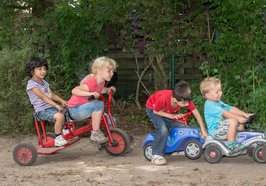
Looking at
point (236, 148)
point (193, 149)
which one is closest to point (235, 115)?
point (236, 148)

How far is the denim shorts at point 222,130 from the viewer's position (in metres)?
6.51

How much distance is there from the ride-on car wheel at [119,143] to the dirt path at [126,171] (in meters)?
0.10

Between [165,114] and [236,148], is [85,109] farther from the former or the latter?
[236,148]

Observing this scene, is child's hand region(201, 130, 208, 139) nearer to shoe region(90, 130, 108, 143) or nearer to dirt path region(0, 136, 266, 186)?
dirt path region(0, 136, 266, 186)

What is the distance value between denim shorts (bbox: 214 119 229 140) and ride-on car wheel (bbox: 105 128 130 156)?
3.84 ft

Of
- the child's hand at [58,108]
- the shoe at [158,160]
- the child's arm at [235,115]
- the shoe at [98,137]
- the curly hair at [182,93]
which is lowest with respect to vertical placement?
the shoe at [158,160]

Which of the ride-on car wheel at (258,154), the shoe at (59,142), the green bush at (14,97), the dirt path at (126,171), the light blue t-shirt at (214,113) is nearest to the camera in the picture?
the dirt path at (126,171)

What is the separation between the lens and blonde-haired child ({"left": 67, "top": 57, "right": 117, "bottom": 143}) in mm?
6930

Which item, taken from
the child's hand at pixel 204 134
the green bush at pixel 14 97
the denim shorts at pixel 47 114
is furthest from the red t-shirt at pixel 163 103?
the green bush at pixel 14 97

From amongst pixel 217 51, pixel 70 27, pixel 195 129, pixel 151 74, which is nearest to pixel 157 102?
pixel 195 129

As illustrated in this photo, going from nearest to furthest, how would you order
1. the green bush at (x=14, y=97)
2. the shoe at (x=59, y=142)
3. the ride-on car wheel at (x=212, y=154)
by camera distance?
the ride-on car wheel at (x=212, y=154) → the shoe at (x=59, y=142) → the green bush at (x=14, y=97)

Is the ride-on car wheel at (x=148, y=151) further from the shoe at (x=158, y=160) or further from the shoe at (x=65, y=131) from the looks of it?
the shoe at (x=65, y=131)

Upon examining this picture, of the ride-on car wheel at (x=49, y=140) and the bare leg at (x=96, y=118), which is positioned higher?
the bare leg at (x=96, y=118)

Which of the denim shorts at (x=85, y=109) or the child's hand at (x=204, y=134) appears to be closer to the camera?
the child's hand at (x=204, y=134)
